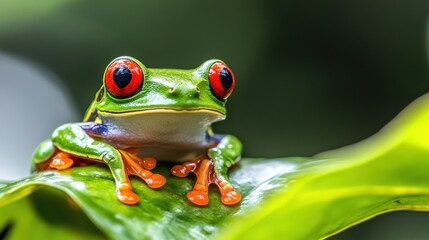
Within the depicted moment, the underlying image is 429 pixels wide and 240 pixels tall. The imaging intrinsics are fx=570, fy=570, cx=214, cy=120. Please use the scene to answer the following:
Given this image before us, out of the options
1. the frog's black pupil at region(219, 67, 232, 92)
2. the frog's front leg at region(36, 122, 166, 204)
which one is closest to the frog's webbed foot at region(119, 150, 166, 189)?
the frog's front leg at region(36, 122, 166, 204)

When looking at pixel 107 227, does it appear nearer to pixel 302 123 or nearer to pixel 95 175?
pixel 95 175

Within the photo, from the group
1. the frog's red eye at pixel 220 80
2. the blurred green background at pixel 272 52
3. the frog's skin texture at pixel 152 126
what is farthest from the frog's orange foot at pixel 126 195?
the blurred green background at pixel 272 52

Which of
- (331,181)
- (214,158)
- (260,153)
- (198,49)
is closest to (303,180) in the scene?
(331,181)

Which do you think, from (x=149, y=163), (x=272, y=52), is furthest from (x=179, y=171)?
(x=272, y=52)

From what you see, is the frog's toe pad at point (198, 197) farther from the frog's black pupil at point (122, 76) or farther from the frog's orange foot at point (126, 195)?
the frog's black pupil at point (122, 76)

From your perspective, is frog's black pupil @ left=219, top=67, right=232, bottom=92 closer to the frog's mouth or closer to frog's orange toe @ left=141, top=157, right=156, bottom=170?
the frog's mouth

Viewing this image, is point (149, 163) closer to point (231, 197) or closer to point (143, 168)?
point (143, 168)
